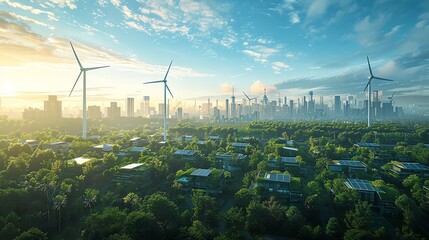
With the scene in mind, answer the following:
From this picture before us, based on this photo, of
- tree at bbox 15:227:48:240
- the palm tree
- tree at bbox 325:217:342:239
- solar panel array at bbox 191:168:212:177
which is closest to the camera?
tree at bbox 15:227:48:240

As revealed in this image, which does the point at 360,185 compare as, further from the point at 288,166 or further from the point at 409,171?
the point at 409,171

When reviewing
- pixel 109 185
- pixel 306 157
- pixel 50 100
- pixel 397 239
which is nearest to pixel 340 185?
pixel 397 239

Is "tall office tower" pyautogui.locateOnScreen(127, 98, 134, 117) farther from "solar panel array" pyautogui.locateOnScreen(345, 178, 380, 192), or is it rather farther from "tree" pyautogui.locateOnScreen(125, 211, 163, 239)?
"solar panel array" pyautogui.locateOnScreen(345, 178, 380, 192)

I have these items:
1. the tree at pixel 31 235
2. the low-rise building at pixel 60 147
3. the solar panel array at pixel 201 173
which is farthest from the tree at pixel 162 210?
the low-rise building at pixel 60 147

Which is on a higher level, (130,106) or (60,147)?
Result: (130,106)

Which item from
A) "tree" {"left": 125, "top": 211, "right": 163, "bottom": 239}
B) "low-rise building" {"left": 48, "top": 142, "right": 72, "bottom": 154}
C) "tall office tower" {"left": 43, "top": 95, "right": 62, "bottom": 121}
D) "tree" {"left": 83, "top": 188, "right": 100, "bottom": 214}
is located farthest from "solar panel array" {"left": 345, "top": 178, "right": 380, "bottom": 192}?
"tall office tower" {"left": 43, "top": 95, "right": 62, "bottom": 121}

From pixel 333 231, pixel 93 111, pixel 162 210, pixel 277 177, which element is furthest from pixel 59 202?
pixel 93 111
